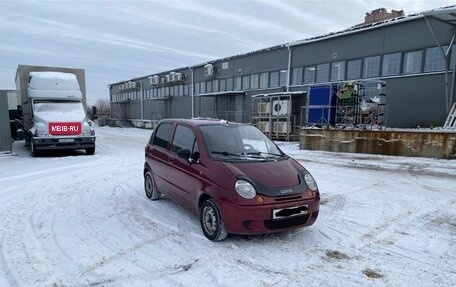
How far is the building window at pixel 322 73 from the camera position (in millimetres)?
20438

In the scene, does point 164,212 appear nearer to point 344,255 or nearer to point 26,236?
point 26,236

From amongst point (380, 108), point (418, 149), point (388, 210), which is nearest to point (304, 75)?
point (380, 108)

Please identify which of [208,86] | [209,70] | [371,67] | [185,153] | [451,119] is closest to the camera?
[185,153]

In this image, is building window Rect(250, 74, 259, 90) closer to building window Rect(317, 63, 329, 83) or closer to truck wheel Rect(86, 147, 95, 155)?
building window Rect(317, 63, 329, 83)

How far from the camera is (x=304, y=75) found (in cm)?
2177

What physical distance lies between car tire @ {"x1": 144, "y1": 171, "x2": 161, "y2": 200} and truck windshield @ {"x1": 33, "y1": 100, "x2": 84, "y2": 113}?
9.32 m

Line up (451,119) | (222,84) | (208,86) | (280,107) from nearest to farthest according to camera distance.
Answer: (451,119), (280,107), (222,84), (208,86)

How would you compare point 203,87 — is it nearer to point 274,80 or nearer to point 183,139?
point 274,80

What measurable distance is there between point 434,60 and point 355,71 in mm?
4189

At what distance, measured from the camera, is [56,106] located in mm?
14062

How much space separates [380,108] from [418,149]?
10.6ft

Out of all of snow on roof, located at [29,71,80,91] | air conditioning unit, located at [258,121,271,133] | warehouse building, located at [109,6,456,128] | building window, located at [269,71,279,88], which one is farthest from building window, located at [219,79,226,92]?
snow on roof, located at [29,71,80,91]

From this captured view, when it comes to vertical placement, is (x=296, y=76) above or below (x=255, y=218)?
above

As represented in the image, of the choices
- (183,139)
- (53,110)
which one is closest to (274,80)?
(53,110)
